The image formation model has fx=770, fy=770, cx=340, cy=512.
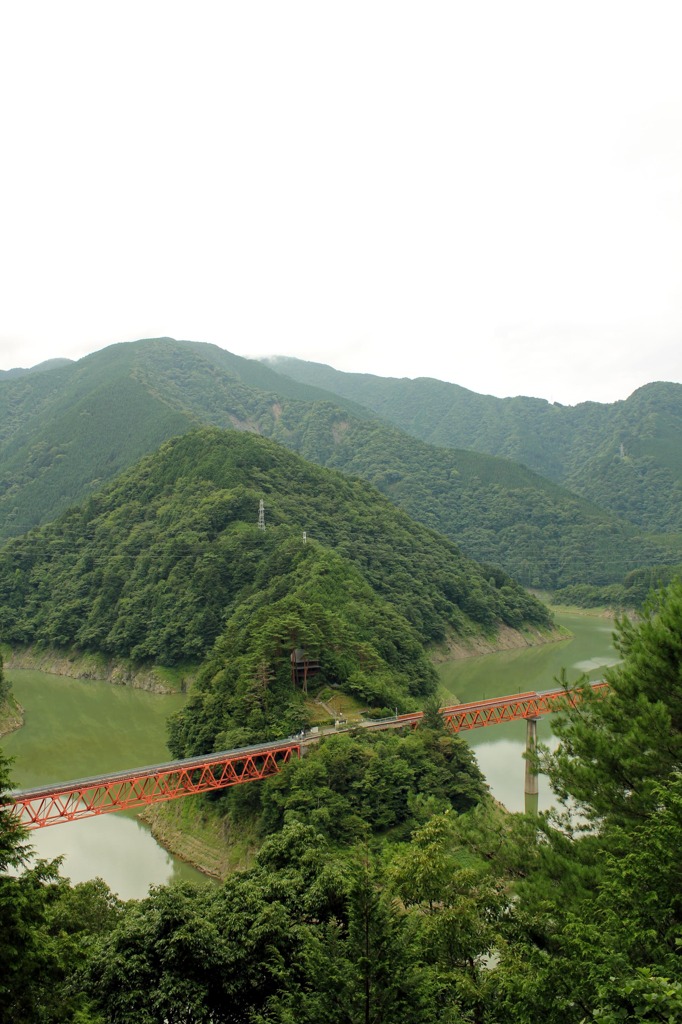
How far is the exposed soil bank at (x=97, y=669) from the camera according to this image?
2114 inches

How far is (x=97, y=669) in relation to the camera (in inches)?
2283

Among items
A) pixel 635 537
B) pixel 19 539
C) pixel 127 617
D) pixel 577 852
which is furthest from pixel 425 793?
pixel 635 537

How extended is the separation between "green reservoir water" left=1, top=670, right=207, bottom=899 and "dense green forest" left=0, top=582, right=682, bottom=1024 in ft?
17.8

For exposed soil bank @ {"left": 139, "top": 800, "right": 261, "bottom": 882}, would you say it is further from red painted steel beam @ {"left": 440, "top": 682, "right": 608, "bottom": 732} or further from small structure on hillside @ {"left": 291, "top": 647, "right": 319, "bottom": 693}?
red painted steel beam @ {"left": 440, "top": 682, "right": 608, "bottom": 732}

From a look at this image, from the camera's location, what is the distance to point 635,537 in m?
125

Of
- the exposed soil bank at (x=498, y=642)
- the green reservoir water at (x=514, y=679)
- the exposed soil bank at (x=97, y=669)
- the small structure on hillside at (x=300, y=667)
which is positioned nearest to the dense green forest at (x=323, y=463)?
the green reservoir water at (x=514, y=679)

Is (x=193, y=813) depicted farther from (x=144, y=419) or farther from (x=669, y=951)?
(x=144, y=419)

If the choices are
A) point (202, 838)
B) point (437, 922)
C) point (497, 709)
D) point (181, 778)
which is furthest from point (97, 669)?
point (437, 922)

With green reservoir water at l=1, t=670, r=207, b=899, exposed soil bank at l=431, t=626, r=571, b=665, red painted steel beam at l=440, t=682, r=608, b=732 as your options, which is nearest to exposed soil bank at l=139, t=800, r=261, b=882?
green reservoir water at l=1, t=670, r=207, b=899

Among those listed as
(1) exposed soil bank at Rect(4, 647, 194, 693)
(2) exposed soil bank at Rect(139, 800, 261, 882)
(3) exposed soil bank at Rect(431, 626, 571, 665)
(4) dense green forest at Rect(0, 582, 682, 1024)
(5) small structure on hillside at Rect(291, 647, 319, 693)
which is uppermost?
(4) dense green forest at Rect(0, 582, 682, 1024)

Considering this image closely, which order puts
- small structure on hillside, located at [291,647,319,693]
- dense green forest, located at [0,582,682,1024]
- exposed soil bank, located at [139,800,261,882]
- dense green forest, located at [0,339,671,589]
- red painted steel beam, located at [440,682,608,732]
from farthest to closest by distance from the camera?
dense green forest, located at [0,339,671,589]
red painted steel beam, located at [440,682,608,732]
small structure on hillside, located at [291,647,319,693]
exposed soil bank, located at [139,800,261,882]
dense green forest, located at [0,582,682,1024]

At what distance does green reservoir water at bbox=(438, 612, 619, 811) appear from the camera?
115 ft

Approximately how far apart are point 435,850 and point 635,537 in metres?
118

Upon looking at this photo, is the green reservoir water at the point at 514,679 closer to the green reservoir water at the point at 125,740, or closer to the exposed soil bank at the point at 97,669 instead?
the green reservoir water at the point at 125,740
